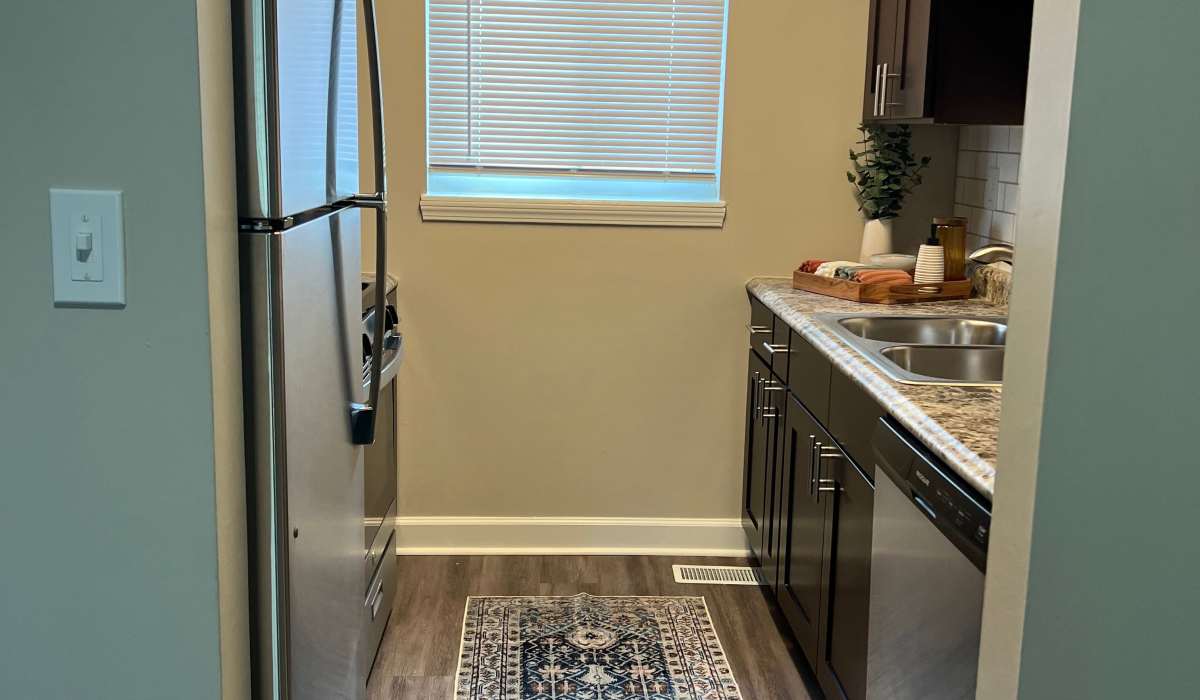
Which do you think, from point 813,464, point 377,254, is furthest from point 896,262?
point 377,254

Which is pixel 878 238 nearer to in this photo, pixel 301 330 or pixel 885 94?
pixel 885 94

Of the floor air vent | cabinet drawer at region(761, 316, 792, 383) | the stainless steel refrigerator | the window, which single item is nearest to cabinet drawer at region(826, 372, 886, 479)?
cabinet drawer at region(761, 316, 792, 383)

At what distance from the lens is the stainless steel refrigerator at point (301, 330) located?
1357 mm

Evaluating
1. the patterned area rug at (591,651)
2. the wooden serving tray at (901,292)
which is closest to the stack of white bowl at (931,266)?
the wooden serving tray at (901,292)

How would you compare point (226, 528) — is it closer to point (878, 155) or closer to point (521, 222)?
point (521, 222)

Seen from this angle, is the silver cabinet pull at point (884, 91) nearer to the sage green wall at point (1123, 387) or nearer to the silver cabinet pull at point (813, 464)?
the silver cabinet pull at point (813, 464)

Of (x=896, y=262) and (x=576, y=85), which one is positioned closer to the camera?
(x=896, y=262)

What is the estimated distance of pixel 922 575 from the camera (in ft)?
6.06

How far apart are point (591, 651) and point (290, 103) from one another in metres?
2.04

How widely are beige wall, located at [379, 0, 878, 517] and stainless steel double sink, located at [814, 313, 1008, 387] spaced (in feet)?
2.63

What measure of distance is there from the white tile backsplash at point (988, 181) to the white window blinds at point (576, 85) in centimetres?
82

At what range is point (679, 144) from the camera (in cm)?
377

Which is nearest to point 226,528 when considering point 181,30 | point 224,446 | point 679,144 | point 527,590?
point 224,446

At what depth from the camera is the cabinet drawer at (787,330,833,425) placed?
2.71 metres
